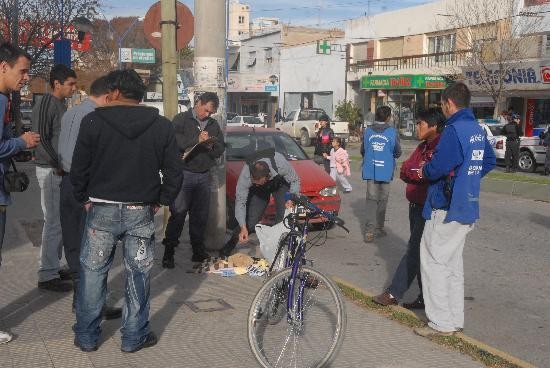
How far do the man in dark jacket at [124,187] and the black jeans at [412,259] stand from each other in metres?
2.30

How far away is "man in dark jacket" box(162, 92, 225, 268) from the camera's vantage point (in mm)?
7414

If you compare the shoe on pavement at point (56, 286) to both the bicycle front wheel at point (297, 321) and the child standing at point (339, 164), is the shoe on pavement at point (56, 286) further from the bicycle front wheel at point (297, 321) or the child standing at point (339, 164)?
the child standing at point (339, 164)

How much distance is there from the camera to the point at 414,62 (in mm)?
40656

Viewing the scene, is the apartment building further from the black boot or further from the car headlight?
the black boot

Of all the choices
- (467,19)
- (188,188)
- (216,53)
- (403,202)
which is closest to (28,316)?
(188,188)

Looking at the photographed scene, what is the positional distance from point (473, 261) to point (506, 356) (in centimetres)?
377

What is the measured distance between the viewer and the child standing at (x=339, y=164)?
598 inches

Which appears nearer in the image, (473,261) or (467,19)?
(473,261)

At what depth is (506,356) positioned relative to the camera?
4883mm

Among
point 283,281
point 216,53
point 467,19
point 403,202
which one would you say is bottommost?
point 403,202

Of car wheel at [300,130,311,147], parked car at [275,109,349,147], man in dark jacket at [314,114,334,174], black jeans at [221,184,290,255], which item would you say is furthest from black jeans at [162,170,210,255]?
car wheel at [300,130,311,147]

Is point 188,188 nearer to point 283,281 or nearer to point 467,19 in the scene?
point 283,281

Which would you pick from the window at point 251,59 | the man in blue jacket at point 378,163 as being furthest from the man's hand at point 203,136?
the window at point 251,59

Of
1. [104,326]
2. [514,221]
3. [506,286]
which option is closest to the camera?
[104,326]
